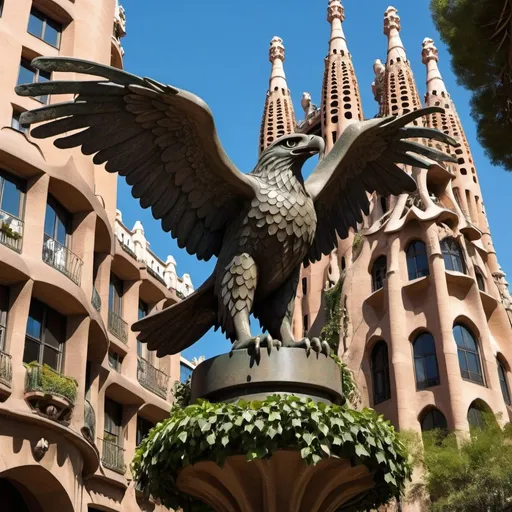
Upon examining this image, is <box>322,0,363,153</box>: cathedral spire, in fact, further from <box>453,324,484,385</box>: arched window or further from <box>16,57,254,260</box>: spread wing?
<box>16,57,254,260</box>: spread wing

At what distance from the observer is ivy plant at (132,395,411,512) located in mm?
5617

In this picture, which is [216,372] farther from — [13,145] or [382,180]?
[13,145]

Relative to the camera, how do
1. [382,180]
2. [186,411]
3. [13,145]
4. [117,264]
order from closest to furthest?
1. [186,411]
2. [382,180]
3. [13,145]
4. [117,264]

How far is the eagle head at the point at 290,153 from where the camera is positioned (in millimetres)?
7215

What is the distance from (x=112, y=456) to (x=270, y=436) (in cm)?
1581

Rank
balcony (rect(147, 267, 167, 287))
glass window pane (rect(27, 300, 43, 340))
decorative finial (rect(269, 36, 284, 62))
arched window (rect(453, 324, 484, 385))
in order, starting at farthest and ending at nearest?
decorative finial (rect(269, 36, 284, 62)) < arched window (rect(453, 324, 484, 385)) < balcony (rect(147, 267, 167, 287)) < glass window pane (rect(27, 300, 43, 340))

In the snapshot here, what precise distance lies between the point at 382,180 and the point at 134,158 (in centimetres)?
276

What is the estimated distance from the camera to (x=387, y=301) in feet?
109

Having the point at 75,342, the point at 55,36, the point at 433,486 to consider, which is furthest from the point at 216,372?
the point at 433,486

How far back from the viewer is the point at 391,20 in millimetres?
51562

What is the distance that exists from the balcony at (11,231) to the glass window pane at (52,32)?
571 centimetres

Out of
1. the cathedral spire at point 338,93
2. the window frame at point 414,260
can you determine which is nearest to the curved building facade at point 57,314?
the window frame at point 414,260

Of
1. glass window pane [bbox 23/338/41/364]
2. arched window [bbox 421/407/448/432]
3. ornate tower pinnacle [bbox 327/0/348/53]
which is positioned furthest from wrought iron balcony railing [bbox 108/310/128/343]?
ornate tower pinnacle [bbox 327/0/348/53]

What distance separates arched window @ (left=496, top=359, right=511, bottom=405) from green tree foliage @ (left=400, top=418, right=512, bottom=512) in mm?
6824
